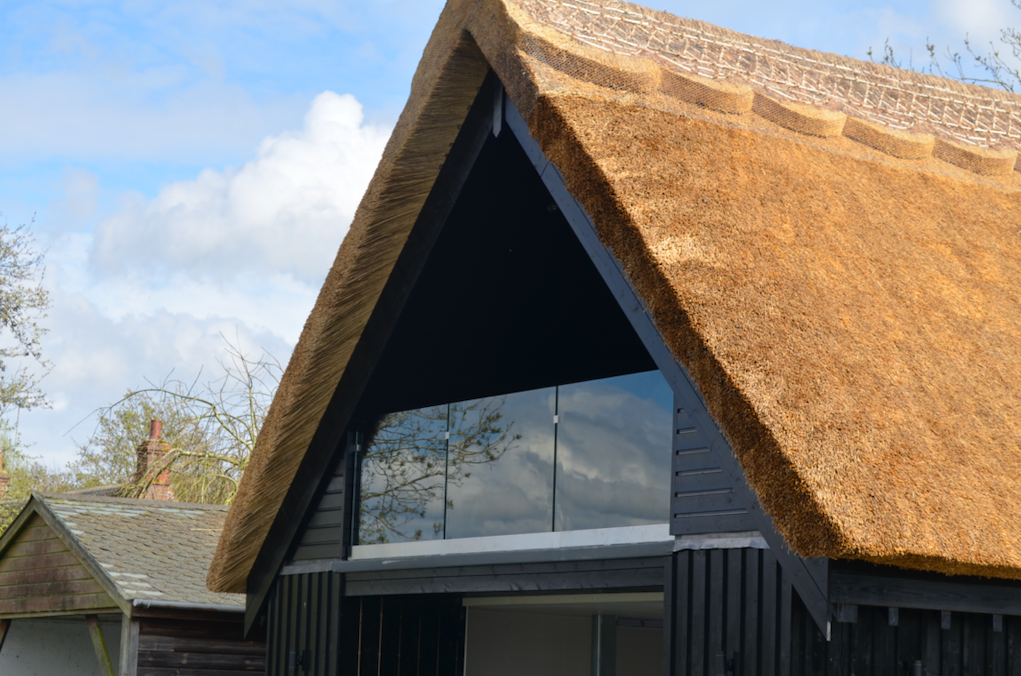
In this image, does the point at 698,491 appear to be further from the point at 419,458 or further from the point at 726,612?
the point at 419,458

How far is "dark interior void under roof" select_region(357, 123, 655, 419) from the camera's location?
7164 mm

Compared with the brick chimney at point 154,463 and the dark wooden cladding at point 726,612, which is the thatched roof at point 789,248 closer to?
the dark wooden cladding at point 726,612

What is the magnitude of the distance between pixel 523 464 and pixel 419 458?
1044 mm

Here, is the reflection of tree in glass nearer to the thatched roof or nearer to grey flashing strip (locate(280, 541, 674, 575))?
grey flashing strip (locate(280, 541, 674, 575))

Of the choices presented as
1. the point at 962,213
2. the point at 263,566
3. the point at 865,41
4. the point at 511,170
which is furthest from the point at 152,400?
the point at 962,213

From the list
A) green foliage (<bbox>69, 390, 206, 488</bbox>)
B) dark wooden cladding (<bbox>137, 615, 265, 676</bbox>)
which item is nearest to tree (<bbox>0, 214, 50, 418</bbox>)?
green foliage (<bbox>69, 390, 206, 488</bbox>)

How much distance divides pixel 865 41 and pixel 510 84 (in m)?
11.8

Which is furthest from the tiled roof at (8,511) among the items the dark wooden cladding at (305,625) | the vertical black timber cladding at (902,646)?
the vertical black timber cladding at (902,646)

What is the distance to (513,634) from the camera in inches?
366

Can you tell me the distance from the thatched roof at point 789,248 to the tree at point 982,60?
25.8 ft

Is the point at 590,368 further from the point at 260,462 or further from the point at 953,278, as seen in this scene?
the point at 953,278

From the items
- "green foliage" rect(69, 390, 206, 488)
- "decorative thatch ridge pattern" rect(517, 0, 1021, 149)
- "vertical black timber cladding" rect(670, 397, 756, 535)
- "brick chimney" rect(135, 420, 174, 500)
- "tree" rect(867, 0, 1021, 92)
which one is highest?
"tree" rect(867, 0, 1021, 92)

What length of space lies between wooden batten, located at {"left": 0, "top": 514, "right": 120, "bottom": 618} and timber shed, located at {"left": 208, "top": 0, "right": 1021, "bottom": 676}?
2643 millimetres

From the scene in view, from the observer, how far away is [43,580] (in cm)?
1137
